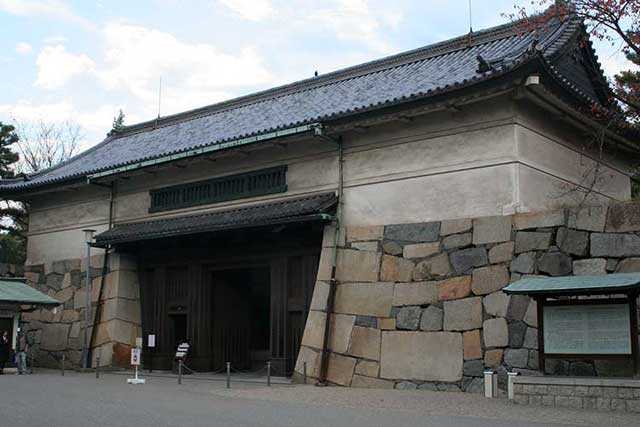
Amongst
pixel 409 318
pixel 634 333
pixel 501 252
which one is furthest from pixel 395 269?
pixel 634 333

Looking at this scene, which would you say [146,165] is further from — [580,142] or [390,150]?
[580,142]

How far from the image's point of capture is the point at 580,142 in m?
17.9

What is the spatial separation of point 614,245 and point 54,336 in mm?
18300

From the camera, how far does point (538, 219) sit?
47.7 feet

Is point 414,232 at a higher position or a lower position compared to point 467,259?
higher

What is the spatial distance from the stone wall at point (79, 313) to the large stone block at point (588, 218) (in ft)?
46.7

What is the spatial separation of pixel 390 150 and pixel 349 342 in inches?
184

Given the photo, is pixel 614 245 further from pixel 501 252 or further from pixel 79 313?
pixel 79 313

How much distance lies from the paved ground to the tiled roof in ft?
13.2

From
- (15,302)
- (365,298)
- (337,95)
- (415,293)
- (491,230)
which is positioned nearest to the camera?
(491,230)

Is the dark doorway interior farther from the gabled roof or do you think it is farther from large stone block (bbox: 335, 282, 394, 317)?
large stone block (bbox: 335, 282, 394, 317)

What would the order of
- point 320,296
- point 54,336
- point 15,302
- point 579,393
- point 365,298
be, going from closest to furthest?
point 579,393 < point 365,298 < point 320,296 < point 15,302 < point 54,336

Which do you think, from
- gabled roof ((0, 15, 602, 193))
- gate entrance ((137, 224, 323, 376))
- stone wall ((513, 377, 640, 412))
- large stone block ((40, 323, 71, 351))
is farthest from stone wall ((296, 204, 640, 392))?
large stone block ((40, 323, 71, 351))

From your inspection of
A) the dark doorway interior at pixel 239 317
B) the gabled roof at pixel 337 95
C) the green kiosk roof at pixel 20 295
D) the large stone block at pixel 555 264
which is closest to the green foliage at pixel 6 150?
the gabled roof at pixel 337 95
